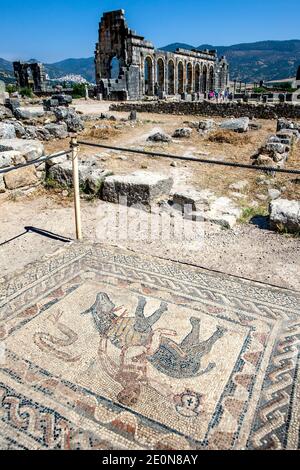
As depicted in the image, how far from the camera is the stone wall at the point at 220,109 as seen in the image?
1816 centimetres

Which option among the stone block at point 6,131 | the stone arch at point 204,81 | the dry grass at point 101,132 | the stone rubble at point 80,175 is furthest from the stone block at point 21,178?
the stone arch at point 204,81

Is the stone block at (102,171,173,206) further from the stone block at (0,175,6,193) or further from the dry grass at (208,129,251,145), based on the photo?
the dry grass at (208,129,251,145)

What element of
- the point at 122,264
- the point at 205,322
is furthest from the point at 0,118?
the point at 205,322

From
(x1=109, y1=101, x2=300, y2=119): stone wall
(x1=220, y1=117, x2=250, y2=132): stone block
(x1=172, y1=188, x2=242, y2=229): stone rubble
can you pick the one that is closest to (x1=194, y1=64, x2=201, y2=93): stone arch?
(x1=109, y1=101, x2=300, y2=119): stone wall

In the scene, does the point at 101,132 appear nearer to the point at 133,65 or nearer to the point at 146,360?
the point at 146,360

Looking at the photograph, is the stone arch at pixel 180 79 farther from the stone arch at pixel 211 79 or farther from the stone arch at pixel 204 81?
the stone arch at pixel 211 79

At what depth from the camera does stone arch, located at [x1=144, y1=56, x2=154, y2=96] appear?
31.6m

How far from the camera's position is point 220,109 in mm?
20203

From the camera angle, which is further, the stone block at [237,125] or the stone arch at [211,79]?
the stone arch at [211,79]

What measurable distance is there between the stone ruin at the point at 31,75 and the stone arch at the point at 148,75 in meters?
9.96

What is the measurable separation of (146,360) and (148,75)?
113ft

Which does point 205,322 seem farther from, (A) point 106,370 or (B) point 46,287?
(B) point 46,287

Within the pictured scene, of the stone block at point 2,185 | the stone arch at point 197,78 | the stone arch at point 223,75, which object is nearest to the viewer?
the stone block at point 2,185

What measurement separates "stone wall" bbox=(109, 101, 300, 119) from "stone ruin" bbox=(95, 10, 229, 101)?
245 inches
